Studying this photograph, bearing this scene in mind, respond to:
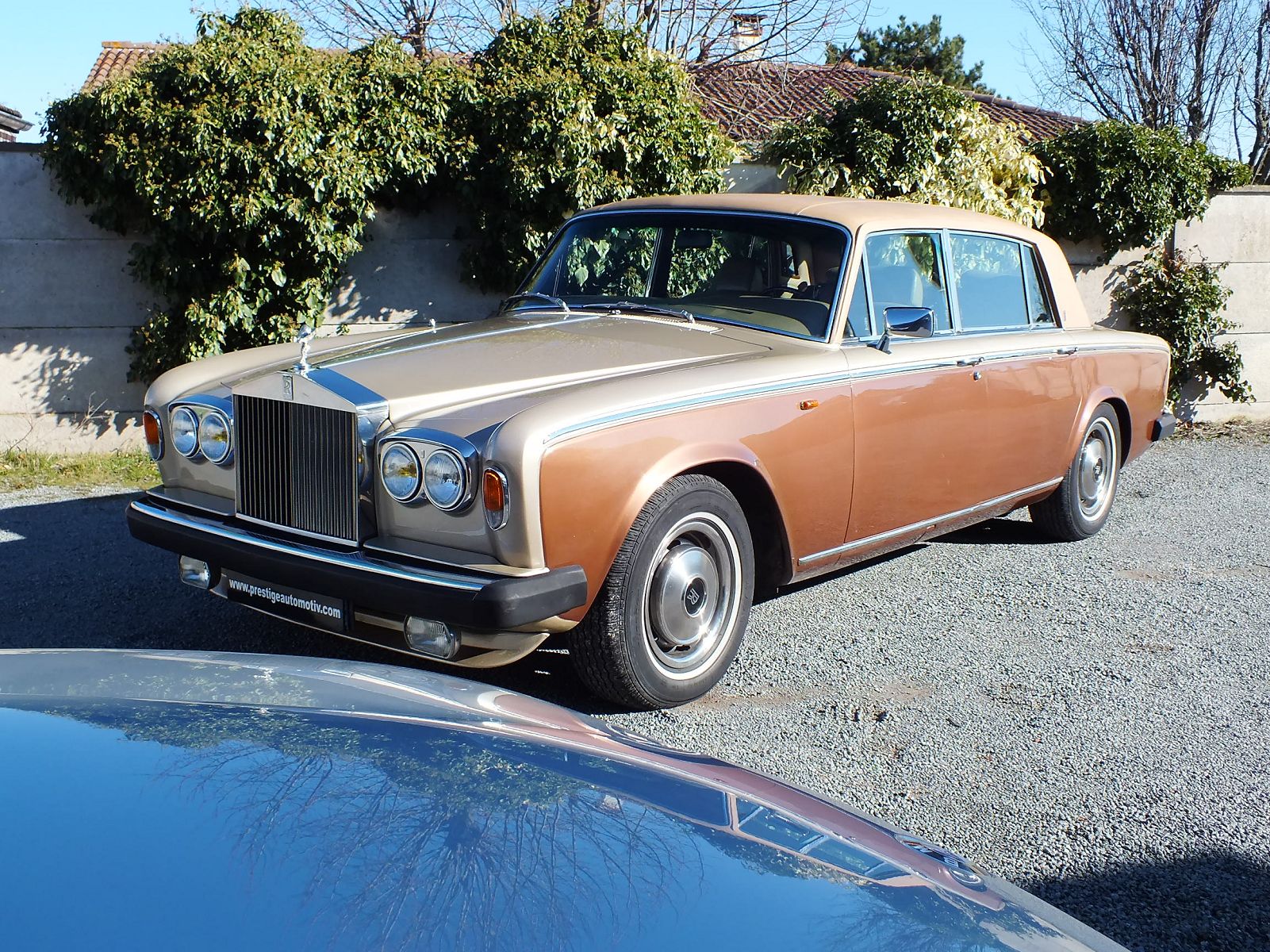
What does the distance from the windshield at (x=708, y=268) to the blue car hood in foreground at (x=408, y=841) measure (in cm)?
309

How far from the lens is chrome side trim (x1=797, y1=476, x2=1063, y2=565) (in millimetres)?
4555

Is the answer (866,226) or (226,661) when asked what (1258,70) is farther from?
(226,661)

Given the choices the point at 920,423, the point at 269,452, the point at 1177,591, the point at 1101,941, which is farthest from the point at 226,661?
the point at 1177,591

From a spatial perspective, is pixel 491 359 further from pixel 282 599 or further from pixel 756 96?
pixel 756 96

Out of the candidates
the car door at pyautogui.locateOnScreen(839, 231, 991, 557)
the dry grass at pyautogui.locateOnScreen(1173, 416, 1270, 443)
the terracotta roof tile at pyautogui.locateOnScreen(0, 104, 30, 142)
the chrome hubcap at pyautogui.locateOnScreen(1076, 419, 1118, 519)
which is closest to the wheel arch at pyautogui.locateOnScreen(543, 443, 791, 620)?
the car door at pyautogui.locateOnScreen(839, 231, 991, 557)

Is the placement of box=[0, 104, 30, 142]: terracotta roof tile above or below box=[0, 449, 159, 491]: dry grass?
above

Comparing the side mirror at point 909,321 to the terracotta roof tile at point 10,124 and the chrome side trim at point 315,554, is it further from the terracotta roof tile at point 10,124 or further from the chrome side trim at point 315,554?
the terracotta roof tile at point 10,124

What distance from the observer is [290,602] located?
3738mm

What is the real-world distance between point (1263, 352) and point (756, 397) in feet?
29.1

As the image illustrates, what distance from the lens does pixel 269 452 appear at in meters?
3.89

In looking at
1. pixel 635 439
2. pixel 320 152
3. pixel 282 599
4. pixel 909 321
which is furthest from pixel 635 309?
pixel 320 152

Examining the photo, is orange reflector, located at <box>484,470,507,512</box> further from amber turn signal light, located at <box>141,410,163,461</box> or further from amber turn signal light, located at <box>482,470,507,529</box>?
amber turn signal light, located at <box>141,410,163,461</box>

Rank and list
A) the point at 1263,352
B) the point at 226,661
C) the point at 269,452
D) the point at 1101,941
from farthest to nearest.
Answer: the point at 1263,352
the point at 269,452
the point at 226,661
the point at 1101,941

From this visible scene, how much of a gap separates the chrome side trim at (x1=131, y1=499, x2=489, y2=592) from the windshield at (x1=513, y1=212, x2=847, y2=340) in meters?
1.87
